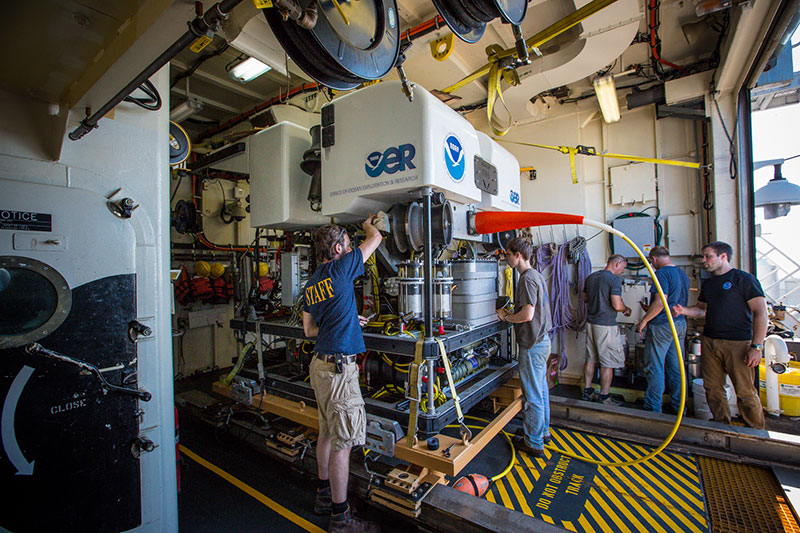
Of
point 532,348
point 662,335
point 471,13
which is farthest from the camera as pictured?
point 662,335

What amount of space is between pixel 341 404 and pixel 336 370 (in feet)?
0.84

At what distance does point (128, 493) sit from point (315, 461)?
156cm

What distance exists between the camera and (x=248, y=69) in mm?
5379

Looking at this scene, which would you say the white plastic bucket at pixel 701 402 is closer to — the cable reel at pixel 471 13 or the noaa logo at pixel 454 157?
the noaa logo at pixel 454 157

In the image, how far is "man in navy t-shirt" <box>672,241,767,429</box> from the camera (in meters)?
3.99

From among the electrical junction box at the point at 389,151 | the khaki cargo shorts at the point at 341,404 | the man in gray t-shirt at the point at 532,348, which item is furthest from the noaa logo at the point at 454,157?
the khaki cargo shorts at the point at 341,404

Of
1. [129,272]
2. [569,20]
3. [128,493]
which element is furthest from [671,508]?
[129,272]

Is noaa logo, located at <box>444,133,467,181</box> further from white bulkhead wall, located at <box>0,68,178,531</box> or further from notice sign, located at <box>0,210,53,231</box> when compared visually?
notice sign, located at <box>0,210,53,231</box>

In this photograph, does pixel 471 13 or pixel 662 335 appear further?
pixel 662 335

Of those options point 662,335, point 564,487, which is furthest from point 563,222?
point 662,335

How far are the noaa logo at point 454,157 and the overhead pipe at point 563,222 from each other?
0.54 m

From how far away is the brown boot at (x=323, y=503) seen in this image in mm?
2893

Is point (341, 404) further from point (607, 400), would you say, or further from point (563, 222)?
point (607, 400)

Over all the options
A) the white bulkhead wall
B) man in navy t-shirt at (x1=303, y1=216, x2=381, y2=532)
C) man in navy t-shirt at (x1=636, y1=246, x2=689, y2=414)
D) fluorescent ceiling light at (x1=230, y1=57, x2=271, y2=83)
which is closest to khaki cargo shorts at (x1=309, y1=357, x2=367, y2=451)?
man in navy t-shirt at (x1=303, y1=216, x2=381, y2=532)
